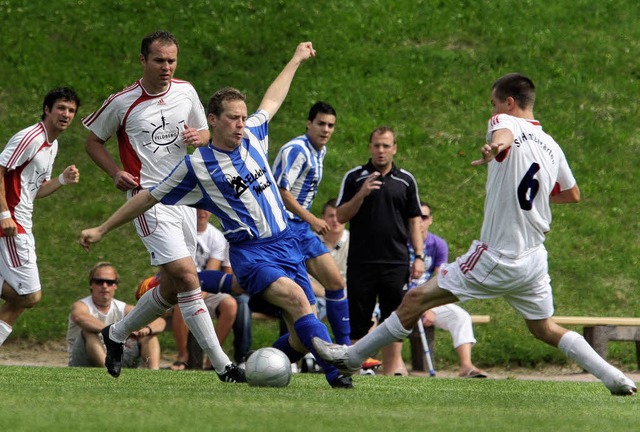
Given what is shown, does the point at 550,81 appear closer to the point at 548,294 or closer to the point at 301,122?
the point at 301,122

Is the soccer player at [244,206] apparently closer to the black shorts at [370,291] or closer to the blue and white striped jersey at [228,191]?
the blue and white striped jersey at [228,191]

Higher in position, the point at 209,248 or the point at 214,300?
the point at 209,248

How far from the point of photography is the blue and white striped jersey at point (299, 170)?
35.7 feet

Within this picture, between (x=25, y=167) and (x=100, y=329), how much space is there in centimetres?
219

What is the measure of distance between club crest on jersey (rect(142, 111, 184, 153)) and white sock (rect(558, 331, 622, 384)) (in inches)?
130

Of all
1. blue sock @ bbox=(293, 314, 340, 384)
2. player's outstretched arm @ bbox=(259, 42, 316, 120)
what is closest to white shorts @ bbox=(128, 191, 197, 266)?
player's outstretched arm @ bbox=(259, 42, 316, 120)

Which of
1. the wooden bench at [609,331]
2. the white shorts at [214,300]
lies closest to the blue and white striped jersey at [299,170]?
the white shorts at [214,300]

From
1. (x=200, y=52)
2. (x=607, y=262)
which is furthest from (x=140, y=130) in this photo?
(x=200, y=52)

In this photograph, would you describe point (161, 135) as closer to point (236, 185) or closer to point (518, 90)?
point (236, 185)

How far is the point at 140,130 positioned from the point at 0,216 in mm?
2089

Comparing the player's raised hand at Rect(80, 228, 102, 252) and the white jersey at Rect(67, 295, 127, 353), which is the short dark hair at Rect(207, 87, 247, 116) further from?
the white jersey at Rect(67, 295, 127, 353)

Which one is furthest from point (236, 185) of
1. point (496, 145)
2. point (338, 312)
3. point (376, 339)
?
point (338, 312)

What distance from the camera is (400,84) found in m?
19.5

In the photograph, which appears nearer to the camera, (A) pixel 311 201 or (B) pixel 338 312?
(B) pixel 338 312
